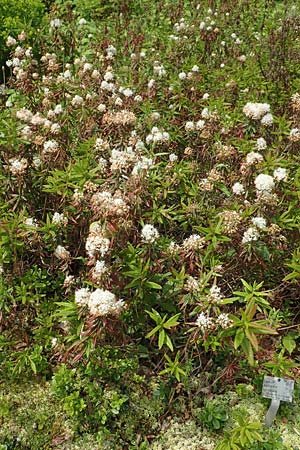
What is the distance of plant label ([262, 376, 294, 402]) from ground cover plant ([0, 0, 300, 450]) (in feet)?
0.38

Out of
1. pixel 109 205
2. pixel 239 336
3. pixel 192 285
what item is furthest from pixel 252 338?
pixel 109 205

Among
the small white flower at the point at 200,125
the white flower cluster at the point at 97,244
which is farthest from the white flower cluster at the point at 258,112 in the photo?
the white flower cluster at the point at 97,244

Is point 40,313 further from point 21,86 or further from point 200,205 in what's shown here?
point 21,86

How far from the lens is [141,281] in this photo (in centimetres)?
261

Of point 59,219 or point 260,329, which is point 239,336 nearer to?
point 260,329

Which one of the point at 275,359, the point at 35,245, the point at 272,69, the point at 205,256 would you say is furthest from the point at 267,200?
the point at 272,69

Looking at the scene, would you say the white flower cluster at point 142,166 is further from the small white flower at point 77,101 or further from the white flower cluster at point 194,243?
the small white flower at point 77,101

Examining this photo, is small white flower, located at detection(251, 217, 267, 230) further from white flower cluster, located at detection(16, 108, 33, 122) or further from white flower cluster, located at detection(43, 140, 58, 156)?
white flower cluster, located at detection(16, 108, 33, 122)

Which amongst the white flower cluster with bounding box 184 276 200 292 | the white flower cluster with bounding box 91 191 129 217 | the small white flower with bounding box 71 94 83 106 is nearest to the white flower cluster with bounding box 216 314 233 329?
the white flower cluster with bounding box 184 276 200 292

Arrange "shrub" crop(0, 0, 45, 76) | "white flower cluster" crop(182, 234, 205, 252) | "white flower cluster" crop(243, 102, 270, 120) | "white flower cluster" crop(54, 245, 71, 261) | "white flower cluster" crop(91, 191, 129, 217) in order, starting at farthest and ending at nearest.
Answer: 1. "shrub" crop(0, 0, 45, 76)
2. "white flower cluster" crop(243, 102, 270, 120)
3. "white flower cluster" crop(54, 245, 71, 261)
4. "white flower cluster" crop(182, 234, 205, 252)
5. "white flower cluster" crop(91, 191, 129, 217)

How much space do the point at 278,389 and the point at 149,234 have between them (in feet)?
3.33

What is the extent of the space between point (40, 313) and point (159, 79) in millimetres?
2345

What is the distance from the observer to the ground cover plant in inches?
102

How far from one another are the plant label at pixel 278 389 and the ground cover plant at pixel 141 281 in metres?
0.11
